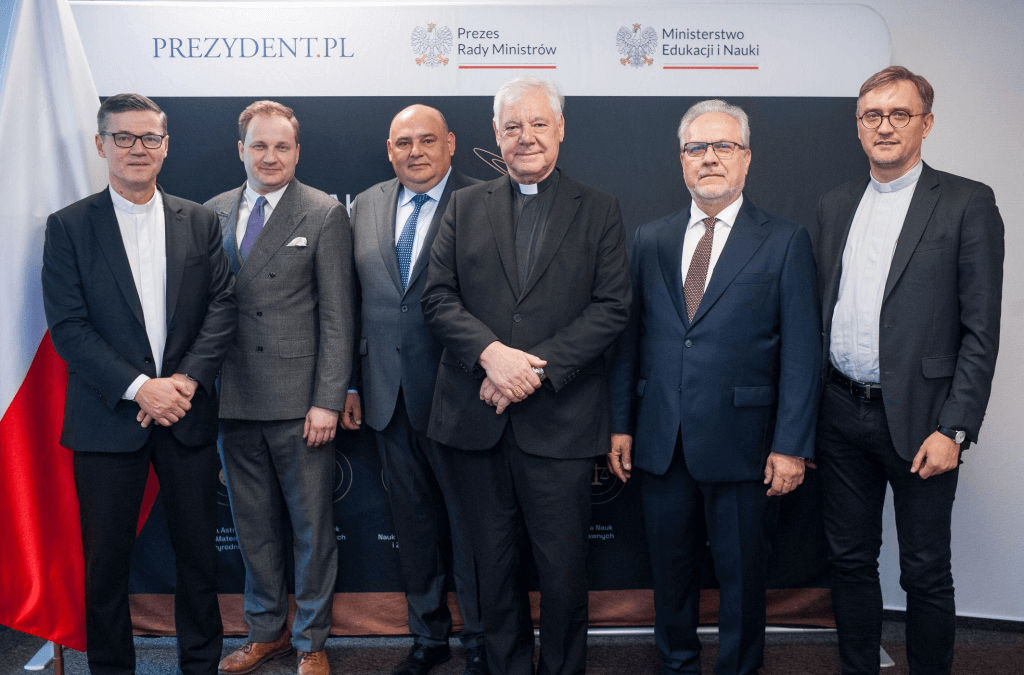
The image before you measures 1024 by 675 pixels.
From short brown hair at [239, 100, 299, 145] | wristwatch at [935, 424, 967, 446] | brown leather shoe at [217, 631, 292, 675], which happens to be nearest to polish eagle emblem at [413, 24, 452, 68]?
short brown hair at [239, 100, 299, 145]

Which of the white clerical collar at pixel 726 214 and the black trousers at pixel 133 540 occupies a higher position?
the white clerical collar at pixel 726 214

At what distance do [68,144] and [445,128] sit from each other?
1.32m

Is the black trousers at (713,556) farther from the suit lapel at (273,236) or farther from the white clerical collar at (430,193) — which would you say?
the suit lapel at (273,236)

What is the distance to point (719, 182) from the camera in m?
2.35

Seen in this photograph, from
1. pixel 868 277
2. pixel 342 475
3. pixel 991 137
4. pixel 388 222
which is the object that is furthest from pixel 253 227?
pixel 991 137

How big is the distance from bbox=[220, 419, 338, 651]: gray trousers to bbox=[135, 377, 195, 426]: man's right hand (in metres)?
0.39

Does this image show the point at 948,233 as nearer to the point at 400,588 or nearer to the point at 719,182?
the point at 719,182

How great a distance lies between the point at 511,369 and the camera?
2.20m

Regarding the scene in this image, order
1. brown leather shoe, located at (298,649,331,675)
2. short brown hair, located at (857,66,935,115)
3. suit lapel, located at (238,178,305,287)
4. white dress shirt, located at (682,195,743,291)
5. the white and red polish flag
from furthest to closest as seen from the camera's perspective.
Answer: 1. brown leather shoe, located at (298,649,331,675)
2. suit lapel, located at (238,178,305,287)
3. the white and red polish flag
4. white dress shirt, located at (682,195,743,291)
5. short brown hair, located at (857,66,935,115)

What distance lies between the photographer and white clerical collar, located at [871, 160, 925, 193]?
2330 millimetres

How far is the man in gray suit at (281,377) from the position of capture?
2.66 meters

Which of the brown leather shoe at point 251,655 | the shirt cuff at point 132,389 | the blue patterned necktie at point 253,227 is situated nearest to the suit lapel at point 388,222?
the blue patterned necktie at point 253,227

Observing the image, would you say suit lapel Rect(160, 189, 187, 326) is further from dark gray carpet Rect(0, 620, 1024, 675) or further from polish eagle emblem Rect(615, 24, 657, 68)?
polish eagle emblem Rect(615, 24, 657, 68)

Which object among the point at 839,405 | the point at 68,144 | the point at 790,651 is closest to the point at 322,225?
the point at 68,144
